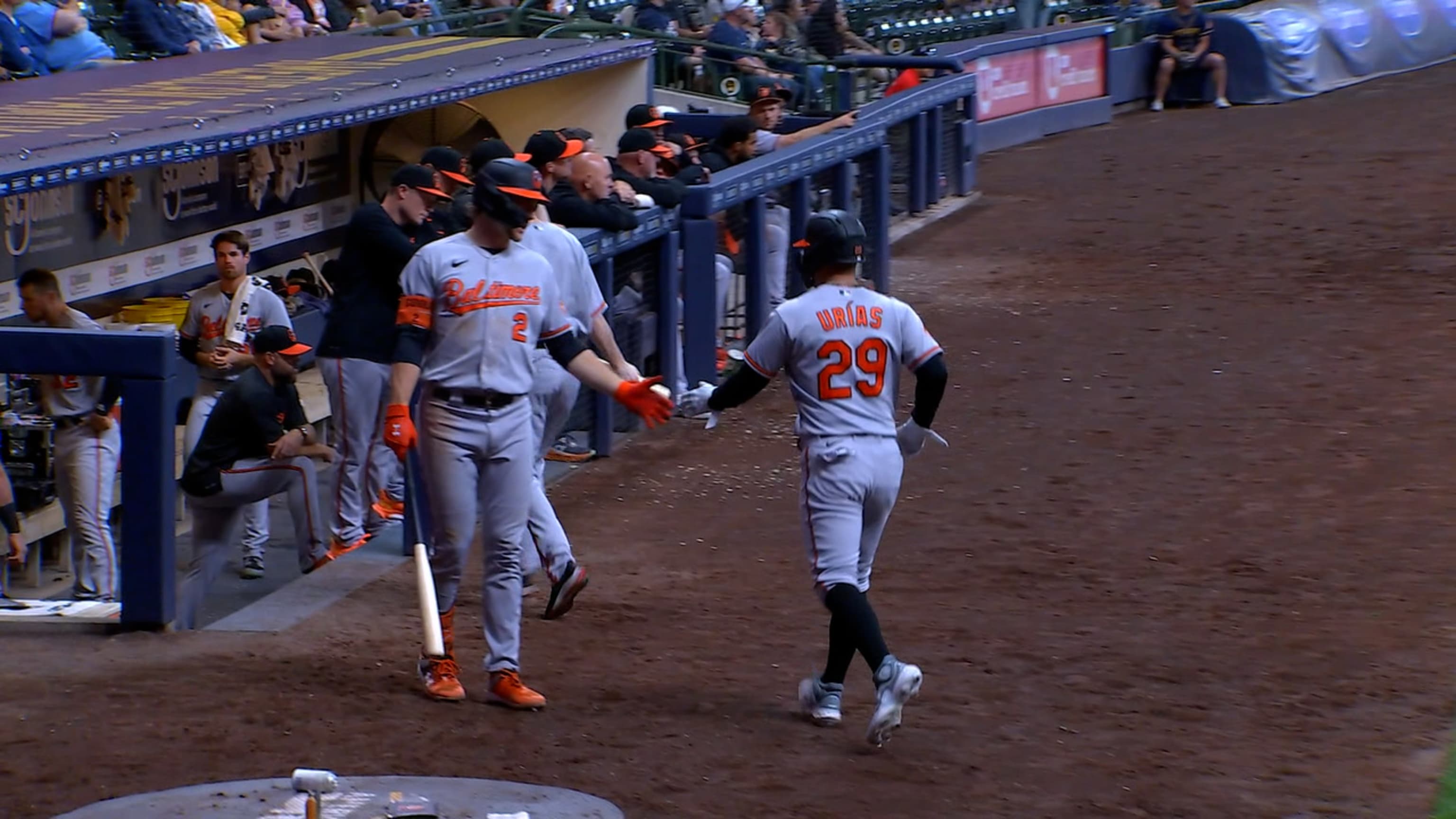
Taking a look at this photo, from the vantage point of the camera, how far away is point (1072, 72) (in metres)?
22.9

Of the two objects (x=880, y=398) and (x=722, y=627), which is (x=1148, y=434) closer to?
(x=722, y=627)

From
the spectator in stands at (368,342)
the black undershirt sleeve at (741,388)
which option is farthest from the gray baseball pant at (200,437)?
the black undershirt sleeve at (741,388)

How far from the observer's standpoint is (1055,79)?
22578mm

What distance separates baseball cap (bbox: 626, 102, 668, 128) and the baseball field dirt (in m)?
1.79

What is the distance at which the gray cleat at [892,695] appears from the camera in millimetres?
5293

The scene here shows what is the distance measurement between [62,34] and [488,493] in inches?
327

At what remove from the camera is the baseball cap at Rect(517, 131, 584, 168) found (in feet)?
26.7

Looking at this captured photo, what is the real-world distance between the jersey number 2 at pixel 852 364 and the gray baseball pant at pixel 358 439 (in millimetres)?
3344

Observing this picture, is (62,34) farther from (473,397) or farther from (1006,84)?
(1006,84)

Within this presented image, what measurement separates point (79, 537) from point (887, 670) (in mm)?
3530

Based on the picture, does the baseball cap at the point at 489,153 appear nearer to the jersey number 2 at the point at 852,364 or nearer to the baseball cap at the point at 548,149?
the baseball cap at the point at 548,149

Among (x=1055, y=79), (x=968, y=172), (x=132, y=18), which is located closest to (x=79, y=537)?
(x=132, y=18)

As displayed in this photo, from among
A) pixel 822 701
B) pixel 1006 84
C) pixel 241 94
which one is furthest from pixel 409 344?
pixel 1006 84

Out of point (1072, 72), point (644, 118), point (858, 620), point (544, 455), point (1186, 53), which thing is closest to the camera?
point (858, 620)
